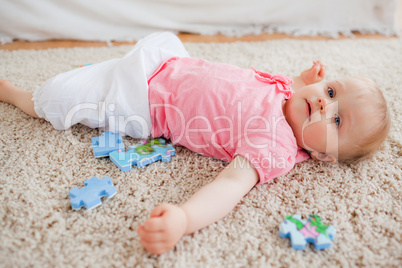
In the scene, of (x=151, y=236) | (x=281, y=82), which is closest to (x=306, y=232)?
(x=151, y=236)

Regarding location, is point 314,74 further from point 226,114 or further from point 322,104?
point 226,114

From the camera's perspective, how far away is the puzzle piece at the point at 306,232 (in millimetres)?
715

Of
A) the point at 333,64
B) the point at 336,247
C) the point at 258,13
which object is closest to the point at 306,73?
the point at 333,64

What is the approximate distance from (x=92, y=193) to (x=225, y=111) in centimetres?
43

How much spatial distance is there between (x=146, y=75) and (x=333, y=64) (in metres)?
1.01

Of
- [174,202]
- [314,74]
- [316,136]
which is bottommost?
[174,202]

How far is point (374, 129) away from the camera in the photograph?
0.87 metres

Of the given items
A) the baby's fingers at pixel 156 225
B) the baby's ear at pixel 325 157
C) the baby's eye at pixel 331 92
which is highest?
the baby's eye at pixel 331 92

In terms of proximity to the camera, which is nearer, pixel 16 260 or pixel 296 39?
pixel 16 260

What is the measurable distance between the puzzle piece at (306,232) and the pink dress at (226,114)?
0.46 feet

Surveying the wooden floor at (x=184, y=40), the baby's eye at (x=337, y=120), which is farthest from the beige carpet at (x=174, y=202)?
the wooden floor at (x=184, y=40)

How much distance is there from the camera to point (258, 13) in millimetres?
1966

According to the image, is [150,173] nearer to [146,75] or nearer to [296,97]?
[146,75]

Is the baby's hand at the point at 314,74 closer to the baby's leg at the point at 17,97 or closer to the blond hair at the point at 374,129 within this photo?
the blond hair at the point at 374,129
